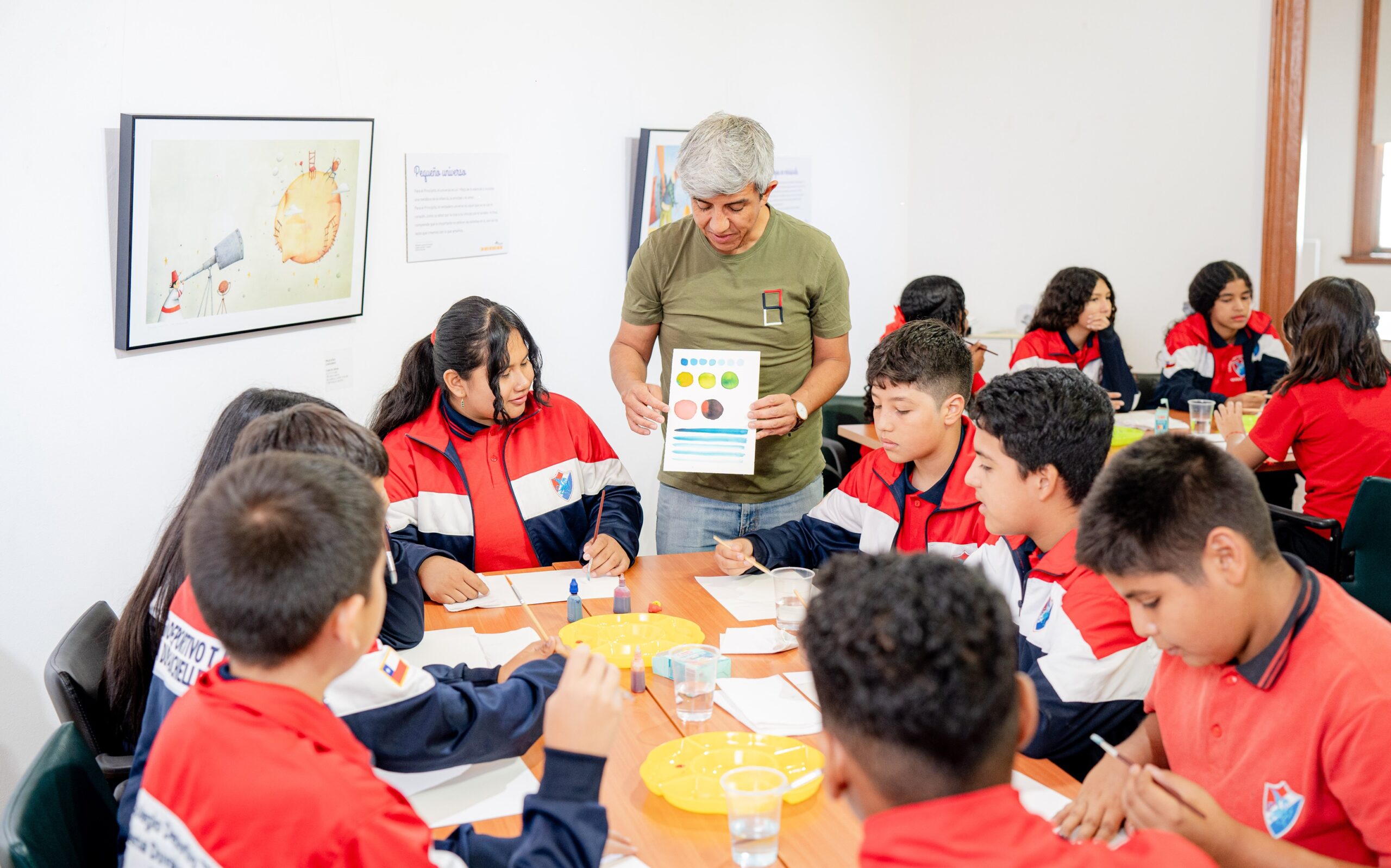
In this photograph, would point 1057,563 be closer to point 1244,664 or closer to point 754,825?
point 1244,664

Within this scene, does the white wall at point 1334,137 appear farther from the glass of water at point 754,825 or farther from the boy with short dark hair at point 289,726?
the boy with short dark hair at point 289,726

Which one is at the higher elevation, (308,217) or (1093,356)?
(308,217)

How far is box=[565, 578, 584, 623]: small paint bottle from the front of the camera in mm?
2475

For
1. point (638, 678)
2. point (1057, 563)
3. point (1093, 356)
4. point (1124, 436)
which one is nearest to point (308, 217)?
point (638, 678)

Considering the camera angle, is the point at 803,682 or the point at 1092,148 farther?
the point at 1092,148

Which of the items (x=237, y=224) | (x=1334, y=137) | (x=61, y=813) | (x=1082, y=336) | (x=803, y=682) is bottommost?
(x=61, y=813)

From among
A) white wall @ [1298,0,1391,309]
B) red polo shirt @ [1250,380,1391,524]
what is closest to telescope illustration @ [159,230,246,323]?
red polo shirt @ [1250,380,1391,524]

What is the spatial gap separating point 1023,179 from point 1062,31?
0.81 meters

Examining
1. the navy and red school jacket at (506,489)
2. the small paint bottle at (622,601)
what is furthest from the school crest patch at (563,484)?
the small paint bottle at (622,601)

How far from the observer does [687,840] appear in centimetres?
157

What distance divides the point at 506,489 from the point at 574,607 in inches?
23.5

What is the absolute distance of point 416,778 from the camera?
1760mm

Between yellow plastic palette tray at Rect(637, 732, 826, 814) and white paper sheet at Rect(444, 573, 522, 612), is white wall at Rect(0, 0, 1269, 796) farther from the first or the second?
yellow plastic palette tray at Rect(637, 732, 826, 814)

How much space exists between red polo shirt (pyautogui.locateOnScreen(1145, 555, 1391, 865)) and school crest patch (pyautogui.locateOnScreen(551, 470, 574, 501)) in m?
1.84
